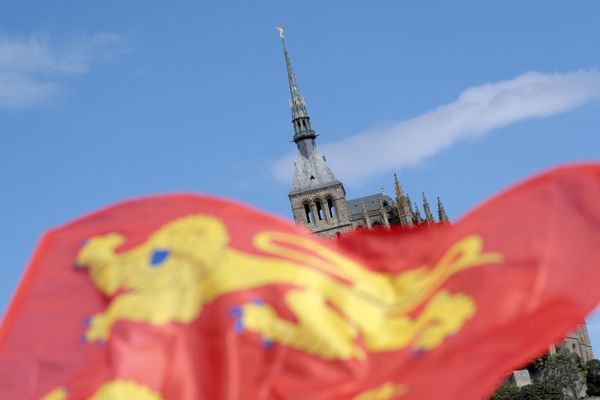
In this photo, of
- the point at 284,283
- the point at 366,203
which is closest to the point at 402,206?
the point at 366,203

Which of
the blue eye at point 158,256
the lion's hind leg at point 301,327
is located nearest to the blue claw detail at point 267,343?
the lion's hind leg at point 301,327

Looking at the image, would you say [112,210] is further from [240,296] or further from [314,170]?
[314,170]

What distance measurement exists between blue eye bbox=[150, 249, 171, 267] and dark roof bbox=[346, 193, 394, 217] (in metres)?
140

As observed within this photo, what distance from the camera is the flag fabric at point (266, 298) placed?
30.6ft

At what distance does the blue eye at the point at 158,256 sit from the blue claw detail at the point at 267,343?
1.02 meters

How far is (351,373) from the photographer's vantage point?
946 cm

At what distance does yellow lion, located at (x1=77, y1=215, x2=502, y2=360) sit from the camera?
941cm

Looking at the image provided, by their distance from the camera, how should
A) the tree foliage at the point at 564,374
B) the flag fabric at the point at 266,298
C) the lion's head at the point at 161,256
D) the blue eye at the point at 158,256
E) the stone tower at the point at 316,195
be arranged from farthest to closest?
the stone tower at the point at 316,195 < the tree foliage at the point at 564,374 < the blue eye at the point at 158,256 < the lion's head at the point at 161,256 < the flag fabric at the point at 266,298

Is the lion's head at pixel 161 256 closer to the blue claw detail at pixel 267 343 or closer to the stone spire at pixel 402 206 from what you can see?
the blue claw detail at pixel 267 343

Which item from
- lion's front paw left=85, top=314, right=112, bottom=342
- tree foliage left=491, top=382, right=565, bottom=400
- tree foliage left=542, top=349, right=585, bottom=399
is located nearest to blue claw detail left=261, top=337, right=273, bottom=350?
lion's front paw left=85, top=314, right=112, bottom=342

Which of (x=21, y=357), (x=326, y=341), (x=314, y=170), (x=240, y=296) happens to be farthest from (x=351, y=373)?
(x=314, y=170)

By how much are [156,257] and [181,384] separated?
104cm

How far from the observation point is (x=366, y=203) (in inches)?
6093

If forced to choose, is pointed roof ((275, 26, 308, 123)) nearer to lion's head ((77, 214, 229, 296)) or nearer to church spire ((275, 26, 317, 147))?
church spire ((275, 26, 317, 147))
